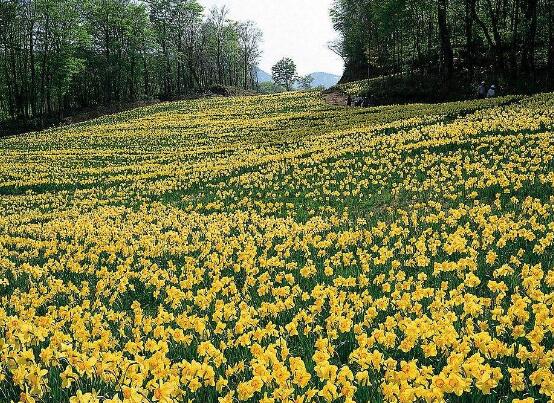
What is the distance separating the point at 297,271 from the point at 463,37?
169ft

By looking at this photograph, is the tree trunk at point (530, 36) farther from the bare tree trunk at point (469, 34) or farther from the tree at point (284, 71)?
the tree at point (284, 71)

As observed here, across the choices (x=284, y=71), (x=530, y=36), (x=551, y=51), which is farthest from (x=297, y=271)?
(x=284, y=71)

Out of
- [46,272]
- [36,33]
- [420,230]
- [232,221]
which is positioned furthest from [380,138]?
[36,33]

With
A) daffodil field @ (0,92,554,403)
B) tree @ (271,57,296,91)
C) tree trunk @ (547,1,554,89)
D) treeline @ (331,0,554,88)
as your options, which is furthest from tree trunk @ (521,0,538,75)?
tree @ (271,57,296,91)

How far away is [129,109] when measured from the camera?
67.8 metres

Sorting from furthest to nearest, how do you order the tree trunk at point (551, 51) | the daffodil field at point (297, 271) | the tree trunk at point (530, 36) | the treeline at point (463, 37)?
the treeline at point (463, 37)
the tree trunk at point (551, 51)
the tree trunk at point (530, 36)
the daffodil field at point (297, 271)

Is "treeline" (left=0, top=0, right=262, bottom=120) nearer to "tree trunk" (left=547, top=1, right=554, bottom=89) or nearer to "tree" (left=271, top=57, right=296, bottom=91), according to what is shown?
"tree" (left=271, top=57, right=296, bottom=91)

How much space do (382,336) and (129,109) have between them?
2705 inches

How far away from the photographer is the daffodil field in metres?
3.49

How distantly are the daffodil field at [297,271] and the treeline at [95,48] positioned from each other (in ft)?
125

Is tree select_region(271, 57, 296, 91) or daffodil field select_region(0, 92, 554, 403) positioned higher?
tree select_region(271, 57, 296, 91)

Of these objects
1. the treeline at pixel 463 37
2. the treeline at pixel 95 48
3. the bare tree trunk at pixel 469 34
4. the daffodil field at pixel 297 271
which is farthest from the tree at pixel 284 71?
the daffodil field at pixel 297 271

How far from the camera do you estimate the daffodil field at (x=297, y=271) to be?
3.49 meters

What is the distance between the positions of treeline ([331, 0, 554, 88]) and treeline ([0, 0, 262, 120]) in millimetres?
31872
